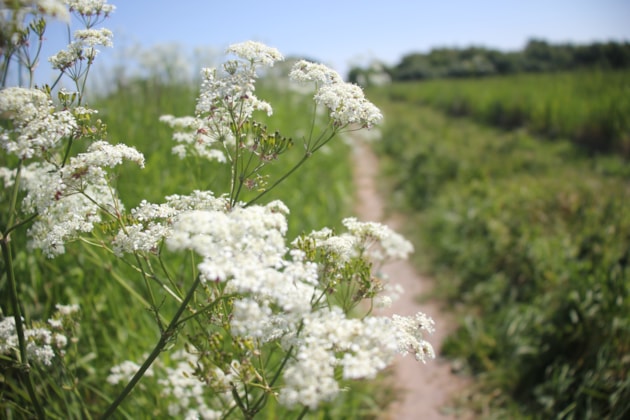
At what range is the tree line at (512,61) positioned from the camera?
19.9 metres

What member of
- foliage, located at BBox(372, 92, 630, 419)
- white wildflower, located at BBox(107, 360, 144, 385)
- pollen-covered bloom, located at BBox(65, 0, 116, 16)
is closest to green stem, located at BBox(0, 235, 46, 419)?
white wildflower, located at BBox(107, 360, 144, 385)

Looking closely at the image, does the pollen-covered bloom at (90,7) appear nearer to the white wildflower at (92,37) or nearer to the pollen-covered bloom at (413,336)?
the white wildflower at (92,37)

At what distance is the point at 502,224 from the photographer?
21.1 feet

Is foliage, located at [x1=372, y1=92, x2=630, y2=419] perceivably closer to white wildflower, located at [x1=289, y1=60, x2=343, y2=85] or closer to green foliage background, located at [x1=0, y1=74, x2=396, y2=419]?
green foliage background, located at [x1=0, y1=74, x2=396, y2=419]

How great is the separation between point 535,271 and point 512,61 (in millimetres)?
38488

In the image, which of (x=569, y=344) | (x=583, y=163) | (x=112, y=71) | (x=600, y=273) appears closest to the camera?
(x=569, y=344)

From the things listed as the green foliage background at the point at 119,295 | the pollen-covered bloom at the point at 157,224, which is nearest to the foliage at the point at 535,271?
the green foliage background at the point at 119,295

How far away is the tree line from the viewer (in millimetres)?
19922

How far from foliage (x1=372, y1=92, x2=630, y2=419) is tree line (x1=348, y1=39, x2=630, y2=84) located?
7.40 m

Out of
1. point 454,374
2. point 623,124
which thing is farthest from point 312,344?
point 623,124

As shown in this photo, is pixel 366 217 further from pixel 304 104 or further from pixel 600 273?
pixel 304 104

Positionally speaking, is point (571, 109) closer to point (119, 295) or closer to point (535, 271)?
point (535, 271)

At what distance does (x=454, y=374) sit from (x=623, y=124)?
895 cm

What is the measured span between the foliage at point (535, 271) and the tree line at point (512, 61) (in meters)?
7.40
